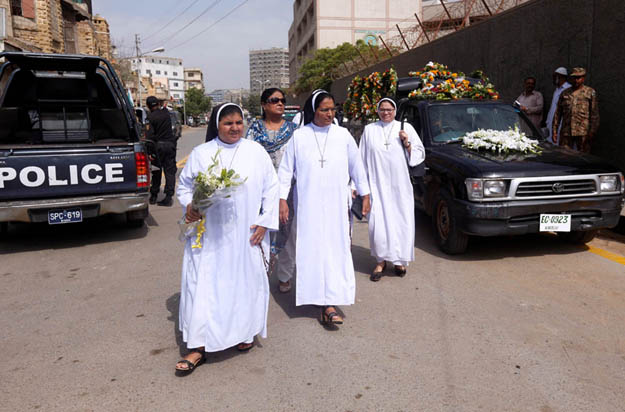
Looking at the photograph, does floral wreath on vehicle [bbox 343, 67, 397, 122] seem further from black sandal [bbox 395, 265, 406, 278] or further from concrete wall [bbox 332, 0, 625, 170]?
black sandal [bbox 395, 265, 406, 278]

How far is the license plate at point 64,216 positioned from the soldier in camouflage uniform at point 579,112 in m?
7.28

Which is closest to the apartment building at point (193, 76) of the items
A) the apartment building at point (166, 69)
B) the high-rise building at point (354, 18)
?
the apartment building at point (166, 69)

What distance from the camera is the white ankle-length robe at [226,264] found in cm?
330

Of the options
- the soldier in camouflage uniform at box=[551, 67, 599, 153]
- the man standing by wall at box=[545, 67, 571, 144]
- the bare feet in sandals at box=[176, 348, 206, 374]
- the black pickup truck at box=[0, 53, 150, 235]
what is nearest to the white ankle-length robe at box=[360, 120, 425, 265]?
the bare feet in sandals at box=[176, 348, 206, 374]

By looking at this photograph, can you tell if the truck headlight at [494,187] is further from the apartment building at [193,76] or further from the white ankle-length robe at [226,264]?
the apartment building at [193,76]

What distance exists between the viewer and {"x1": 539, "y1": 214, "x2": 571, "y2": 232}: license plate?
5.36 metres

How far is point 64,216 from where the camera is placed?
6355mm

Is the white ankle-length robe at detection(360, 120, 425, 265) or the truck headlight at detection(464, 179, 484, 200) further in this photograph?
the truck headlight at detection(464, 179, 484, 200)

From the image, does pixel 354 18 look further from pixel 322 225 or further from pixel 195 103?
pixel 195 103

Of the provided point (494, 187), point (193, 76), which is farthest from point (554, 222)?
point (193, 76)

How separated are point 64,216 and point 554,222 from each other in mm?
5665

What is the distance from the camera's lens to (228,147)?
3424mm

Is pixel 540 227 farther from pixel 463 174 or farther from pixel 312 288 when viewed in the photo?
pixel 312 288

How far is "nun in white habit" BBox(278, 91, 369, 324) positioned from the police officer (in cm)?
643
